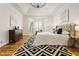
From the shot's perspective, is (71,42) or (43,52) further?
(71,42)

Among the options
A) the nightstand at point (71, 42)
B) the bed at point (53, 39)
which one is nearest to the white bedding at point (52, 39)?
the bed at point (53, 39)

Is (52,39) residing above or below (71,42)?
above

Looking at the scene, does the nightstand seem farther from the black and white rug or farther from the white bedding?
the black and white rug

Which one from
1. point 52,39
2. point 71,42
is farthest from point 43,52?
point 71,42

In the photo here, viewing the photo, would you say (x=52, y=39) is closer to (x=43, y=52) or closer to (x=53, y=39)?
(x=53, y=39)

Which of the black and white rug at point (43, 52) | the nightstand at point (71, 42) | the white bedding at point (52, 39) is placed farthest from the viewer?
the white bedding at point (52, 39)

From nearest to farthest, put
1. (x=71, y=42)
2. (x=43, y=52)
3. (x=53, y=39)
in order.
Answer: (x=43, y=52)
(x=71, y=42)
(x=53, y=39)

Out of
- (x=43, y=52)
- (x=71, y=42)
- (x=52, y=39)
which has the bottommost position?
(x=43, y=52)

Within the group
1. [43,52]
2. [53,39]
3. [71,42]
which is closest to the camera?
[43,52]

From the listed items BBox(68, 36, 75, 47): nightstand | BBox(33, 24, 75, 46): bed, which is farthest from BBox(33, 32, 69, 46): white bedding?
BBox(68, 36, 75, 47): nightstand

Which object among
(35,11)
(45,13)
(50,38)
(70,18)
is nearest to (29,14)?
(35,11)

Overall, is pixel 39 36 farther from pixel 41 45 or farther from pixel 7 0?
pixel 7 0

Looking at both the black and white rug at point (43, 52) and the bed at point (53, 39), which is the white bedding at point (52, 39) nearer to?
the bed at point (53, 39)

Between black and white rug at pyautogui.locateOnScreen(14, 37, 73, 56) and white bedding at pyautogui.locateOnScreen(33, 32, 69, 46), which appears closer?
black and white rug at pyautogui.locateOnScreen(14, 37, 73, 56)
